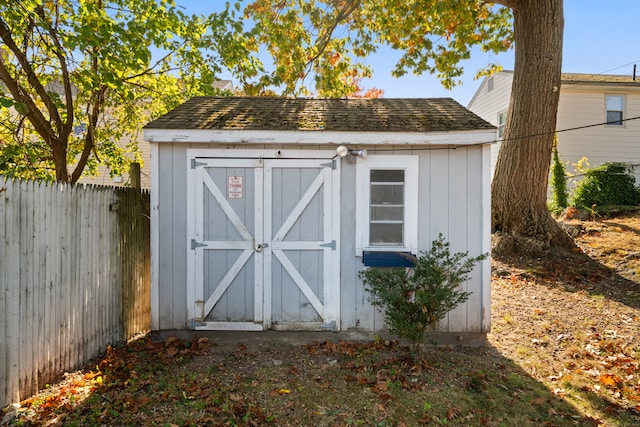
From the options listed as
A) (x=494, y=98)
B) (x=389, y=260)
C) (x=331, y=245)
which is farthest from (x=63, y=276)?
(x=494, y=98)

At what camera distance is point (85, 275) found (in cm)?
448

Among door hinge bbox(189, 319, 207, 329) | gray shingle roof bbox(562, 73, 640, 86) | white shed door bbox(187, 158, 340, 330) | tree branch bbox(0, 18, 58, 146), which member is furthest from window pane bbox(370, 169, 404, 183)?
gray shingle roof bbox(562, 73, 640, 86)

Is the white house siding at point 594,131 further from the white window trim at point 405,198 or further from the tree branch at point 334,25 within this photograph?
the white window trim at point 405,198

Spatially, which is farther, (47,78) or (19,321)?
(47,78)

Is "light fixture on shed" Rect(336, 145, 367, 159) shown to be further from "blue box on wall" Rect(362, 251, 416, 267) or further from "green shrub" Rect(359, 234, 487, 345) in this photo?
"green shrub" Rect(359, 234, 487, 345)

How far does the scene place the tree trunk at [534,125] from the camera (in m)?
8.91

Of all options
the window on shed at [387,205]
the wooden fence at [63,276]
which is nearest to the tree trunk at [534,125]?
the window on shed at [387,205]

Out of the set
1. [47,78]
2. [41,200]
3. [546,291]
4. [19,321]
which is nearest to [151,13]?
[47,78]

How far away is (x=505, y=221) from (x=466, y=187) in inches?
Result: 190

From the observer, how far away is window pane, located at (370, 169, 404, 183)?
512 cm

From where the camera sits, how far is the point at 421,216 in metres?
5.09

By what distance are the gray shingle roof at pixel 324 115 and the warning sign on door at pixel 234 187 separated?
0.61m

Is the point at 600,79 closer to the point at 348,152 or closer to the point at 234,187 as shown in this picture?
the point at 348,152

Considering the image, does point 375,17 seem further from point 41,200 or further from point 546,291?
point 41,200
